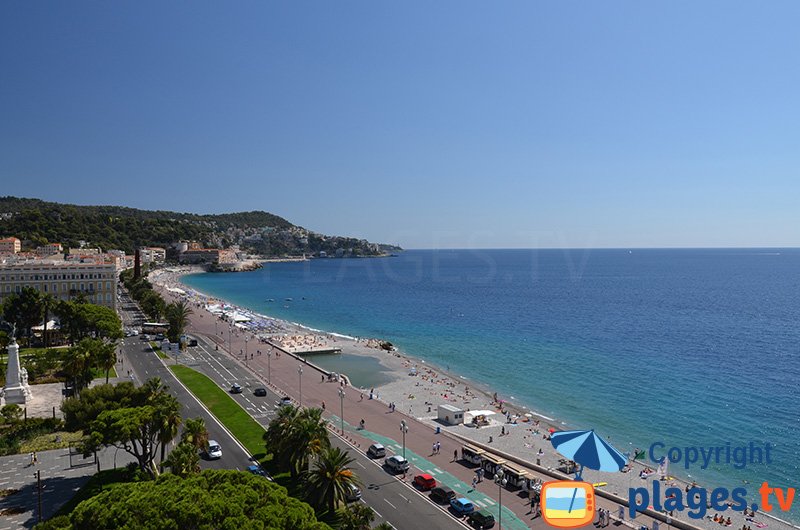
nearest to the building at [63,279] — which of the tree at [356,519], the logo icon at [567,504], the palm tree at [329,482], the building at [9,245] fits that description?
the palm tree at [329,482]

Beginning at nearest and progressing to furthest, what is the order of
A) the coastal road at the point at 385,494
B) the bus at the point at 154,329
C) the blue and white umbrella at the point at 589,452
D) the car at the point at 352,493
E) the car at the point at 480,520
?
the blue and white umbrella at the point at 589,452 < the car at the point at 480,520 < the coastal road at the point at 385,494 < the car at the point at 352,493 < the bus at the point at 154,329

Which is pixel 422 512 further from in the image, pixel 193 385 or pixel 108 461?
pixel 193 385

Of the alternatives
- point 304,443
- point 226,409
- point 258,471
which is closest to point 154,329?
point 226,409

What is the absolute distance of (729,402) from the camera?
47906mm

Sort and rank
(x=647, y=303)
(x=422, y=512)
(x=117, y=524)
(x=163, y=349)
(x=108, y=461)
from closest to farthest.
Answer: (x=117, y=524), (x=422, y=512), (x=108, y=461), (x=163, y=349), (x=647, y=303)

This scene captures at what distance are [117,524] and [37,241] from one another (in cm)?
17494

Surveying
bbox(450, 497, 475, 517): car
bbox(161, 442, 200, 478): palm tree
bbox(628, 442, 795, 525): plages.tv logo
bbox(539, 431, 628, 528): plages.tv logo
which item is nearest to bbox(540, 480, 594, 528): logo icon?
bbox(539, 431, 628, 528): plages.tv logo

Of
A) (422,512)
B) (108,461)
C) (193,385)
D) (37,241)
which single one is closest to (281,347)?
(193,385)

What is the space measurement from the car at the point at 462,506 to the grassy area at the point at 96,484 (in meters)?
16.5

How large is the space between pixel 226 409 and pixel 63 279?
49412mm

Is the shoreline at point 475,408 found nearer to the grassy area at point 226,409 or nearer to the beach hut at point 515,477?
the beach hut at point 515,477

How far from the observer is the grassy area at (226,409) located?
33.7m

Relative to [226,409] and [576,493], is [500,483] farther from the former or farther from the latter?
[226,409]

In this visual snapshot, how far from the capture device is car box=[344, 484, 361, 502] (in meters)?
24.5
